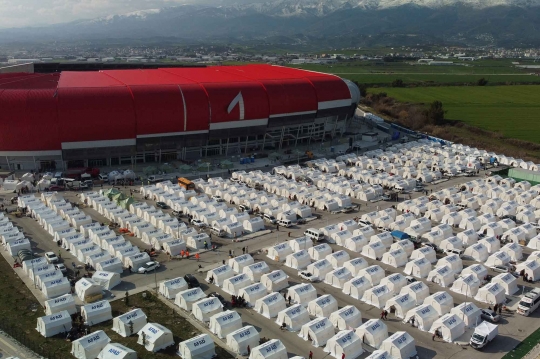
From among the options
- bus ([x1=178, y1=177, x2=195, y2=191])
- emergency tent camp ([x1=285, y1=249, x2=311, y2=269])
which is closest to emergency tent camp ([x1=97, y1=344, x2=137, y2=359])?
emergency tent camp ([x1=285, y1=249, x2=311, y2=269])

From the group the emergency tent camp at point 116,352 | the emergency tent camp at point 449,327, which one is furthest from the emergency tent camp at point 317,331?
the emergency tent camp at point 116,352

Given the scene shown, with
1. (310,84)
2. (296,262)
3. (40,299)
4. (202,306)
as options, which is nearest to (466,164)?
(310,84)

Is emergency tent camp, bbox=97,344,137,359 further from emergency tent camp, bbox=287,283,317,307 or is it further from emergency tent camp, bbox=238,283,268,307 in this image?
emergency tent camp, bbox=287,283,317,307

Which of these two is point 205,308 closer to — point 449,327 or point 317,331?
point 317,331

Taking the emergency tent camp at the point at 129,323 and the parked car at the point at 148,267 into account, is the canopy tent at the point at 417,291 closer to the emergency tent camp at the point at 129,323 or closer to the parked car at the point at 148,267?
the emergency tent camp at the point at 129,323

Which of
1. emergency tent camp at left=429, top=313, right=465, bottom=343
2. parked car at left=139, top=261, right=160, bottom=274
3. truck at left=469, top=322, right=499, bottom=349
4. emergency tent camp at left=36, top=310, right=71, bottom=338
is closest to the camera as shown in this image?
truck at left=469, top=322, right=499, bottom=349

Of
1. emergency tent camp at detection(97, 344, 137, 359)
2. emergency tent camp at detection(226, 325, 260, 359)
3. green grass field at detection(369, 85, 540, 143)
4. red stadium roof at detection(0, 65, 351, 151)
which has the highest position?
red stadium roof at detection(0, 65, 351, 151)

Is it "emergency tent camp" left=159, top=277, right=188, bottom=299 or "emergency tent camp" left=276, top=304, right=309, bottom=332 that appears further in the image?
"emergency tent camp" left=159, top=277, right=188, bottom=299
